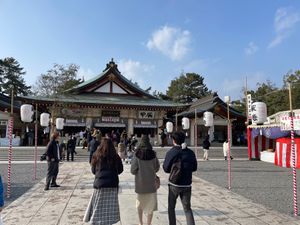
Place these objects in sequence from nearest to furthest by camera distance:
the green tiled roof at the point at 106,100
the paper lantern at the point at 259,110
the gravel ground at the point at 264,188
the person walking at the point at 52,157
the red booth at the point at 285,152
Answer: the gravel ground at the point at 264,188 < the person walking at the point at 52,157 < the paper lantern at the point at 259,110 < the red booth at the point at 285,152 < the green tiled roof at the point at 106,100

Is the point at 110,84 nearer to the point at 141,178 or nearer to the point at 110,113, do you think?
the point at 110,113

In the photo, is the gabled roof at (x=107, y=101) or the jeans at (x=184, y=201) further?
the gabled roof at (x=107, y=101)

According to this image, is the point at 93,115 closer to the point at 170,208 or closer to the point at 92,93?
Result: the point at 92,93

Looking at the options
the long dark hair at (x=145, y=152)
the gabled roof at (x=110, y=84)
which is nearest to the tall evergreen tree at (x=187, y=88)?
the gabled roof at (x=110, y=84)

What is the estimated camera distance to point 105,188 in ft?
14.1

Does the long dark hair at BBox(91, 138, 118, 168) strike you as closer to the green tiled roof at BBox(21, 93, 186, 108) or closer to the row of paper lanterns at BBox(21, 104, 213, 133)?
the row of paper lanterns at BBox(21, 104, 213, 133)

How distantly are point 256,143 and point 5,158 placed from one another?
671 inches

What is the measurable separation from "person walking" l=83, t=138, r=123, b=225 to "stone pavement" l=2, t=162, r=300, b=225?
1230 millimetres

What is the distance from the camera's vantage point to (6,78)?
53.3 metres

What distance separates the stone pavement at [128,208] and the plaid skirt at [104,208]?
120 centimetres

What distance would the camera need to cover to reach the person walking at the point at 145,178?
16.0 ft

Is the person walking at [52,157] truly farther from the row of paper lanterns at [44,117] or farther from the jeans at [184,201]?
the jeans at [184,201]

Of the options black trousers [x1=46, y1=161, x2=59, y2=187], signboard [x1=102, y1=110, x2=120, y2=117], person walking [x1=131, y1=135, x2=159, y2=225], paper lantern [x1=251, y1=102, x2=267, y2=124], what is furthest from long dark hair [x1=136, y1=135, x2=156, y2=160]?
signboard [x1=102, y1=110, x2=120, y2=117]

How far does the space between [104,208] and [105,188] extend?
30 centimetres
